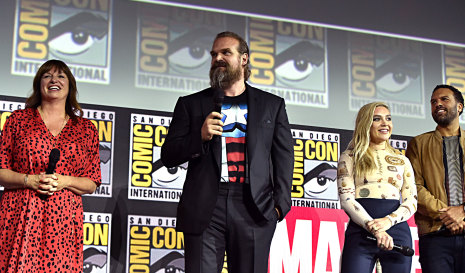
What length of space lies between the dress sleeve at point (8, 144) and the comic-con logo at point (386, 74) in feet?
8.83

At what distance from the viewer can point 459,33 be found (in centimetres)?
544

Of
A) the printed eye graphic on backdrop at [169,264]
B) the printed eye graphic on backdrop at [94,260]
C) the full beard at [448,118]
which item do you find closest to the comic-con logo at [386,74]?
the full beard at [448,118]

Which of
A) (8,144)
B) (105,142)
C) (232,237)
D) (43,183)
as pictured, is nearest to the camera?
(232,237)

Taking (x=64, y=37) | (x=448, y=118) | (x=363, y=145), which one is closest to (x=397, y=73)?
(x=448, y=118)

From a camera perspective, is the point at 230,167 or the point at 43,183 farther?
the point at 43,183

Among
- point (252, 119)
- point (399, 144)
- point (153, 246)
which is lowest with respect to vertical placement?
point (153, 246)

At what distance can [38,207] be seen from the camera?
3.23 meters

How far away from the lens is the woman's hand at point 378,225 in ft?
11.3

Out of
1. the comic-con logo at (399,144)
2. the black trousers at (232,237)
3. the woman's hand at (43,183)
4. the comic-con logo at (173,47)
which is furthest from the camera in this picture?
the comic-con logo at (399,144)

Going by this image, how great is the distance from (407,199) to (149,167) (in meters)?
1.74

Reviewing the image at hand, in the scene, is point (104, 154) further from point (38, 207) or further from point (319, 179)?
point (319, 179)

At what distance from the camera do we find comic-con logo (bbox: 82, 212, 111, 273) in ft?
13.8

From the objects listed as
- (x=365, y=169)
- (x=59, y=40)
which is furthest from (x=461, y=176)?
(x=59, y=40)

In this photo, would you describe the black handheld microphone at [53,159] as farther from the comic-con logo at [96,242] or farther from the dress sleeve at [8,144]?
the comic-con logo at [96,242]
